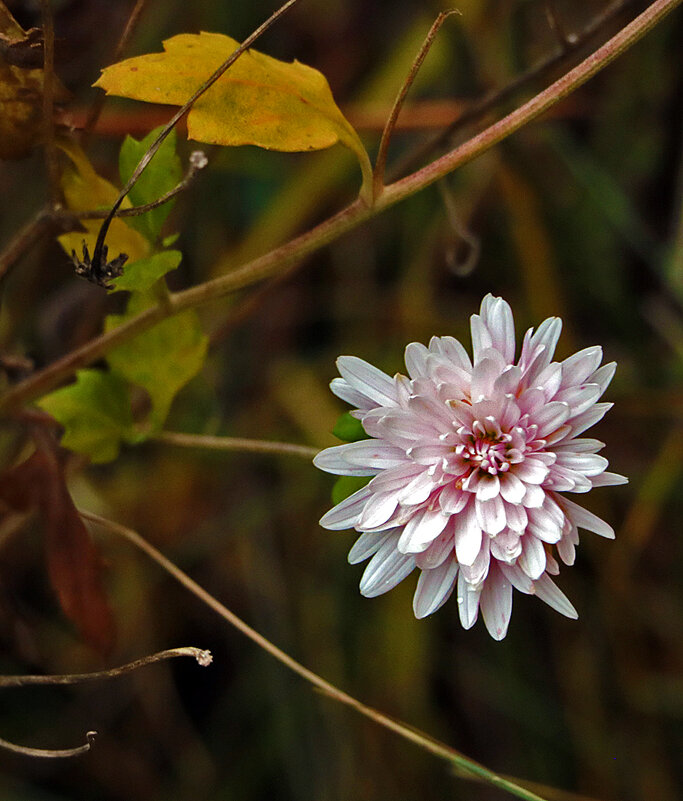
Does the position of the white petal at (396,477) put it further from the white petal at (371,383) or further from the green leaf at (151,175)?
the green leaf at (151,175)

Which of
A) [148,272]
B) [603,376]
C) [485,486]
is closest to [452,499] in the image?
[485,486]

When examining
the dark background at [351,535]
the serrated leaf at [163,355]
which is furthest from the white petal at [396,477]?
the dark background at [351,535]

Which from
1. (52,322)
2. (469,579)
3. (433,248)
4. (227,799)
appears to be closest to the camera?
(469,579)

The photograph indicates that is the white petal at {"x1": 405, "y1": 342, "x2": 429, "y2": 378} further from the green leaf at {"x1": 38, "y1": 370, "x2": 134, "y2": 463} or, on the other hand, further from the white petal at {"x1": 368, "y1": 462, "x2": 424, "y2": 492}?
the green leaf at {"x1": 38, "y1": 370, "x2": 134, "y2": 463}

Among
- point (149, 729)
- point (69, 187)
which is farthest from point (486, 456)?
point (149, 729)

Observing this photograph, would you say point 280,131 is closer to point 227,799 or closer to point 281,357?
point 281,357
